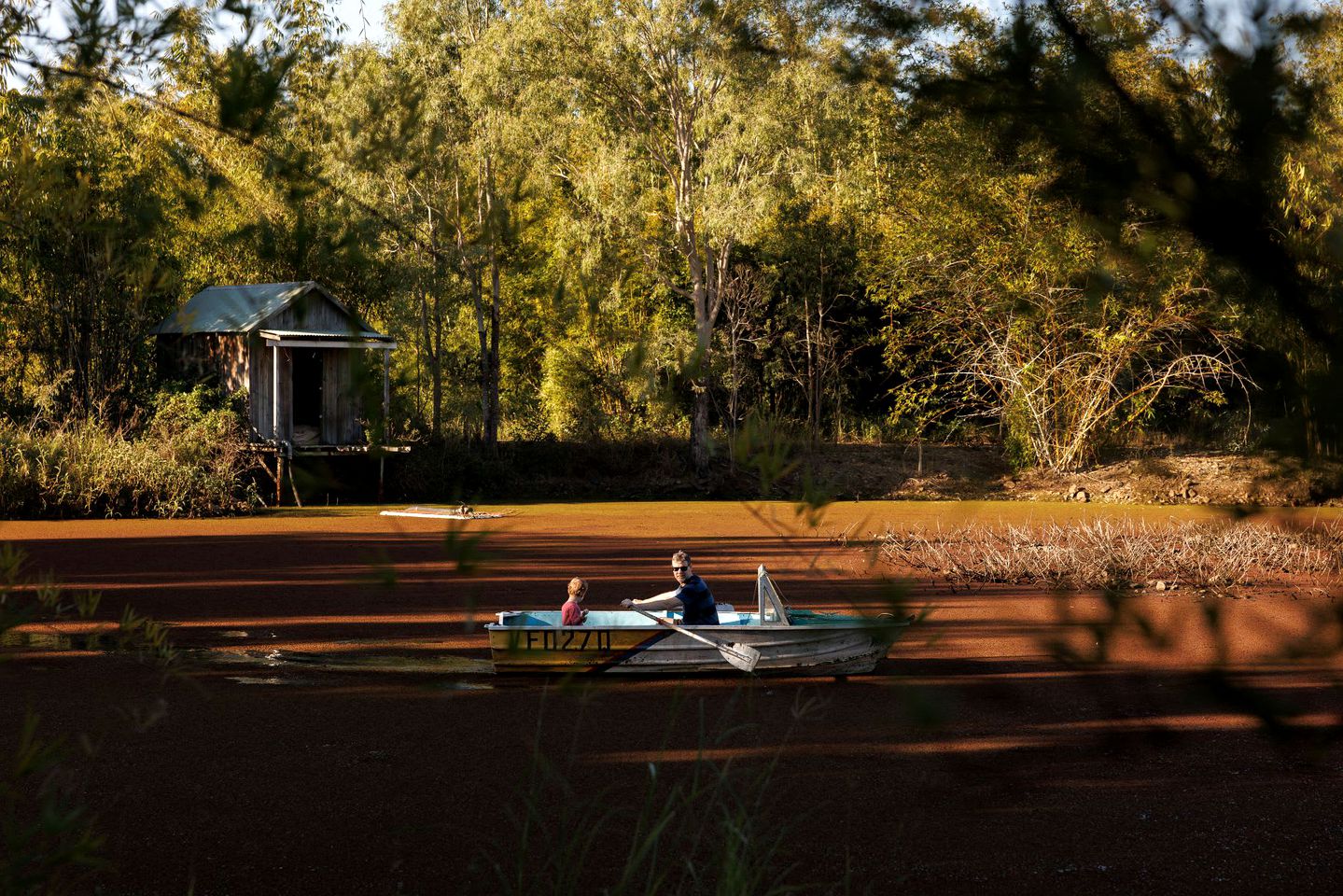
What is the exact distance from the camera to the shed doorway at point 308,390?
100.0 ft

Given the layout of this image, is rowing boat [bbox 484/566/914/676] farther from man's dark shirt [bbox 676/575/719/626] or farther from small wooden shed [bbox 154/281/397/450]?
small wooden shed [bbox 154/281/397/450]

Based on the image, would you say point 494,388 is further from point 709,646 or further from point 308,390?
point 709,646

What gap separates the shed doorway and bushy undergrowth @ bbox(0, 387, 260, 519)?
3890mm

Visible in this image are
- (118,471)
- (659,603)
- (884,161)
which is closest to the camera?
(884,161)

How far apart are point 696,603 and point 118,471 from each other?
16723 mm

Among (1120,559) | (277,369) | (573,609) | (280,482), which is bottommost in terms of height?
(1120,559)

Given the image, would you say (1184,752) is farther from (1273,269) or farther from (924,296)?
(924,296)

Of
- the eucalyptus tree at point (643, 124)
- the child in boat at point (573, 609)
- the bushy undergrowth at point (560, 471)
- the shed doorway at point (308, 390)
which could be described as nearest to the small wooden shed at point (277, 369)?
the shed doorway at point (308, 390)

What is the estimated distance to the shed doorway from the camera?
3047 centimetres

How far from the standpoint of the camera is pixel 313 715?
32.2 feet

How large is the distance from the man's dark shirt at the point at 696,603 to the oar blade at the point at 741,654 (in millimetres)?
238

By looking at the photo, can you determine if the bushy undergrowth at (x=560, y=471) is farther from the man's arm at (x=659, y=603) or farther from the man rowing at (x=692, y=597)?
the man rowing at (x=692, y=597)

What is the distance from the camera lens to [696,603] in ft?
35.7

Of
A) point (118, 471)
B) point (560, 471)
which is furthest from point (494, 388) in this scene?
point (118, 471)
